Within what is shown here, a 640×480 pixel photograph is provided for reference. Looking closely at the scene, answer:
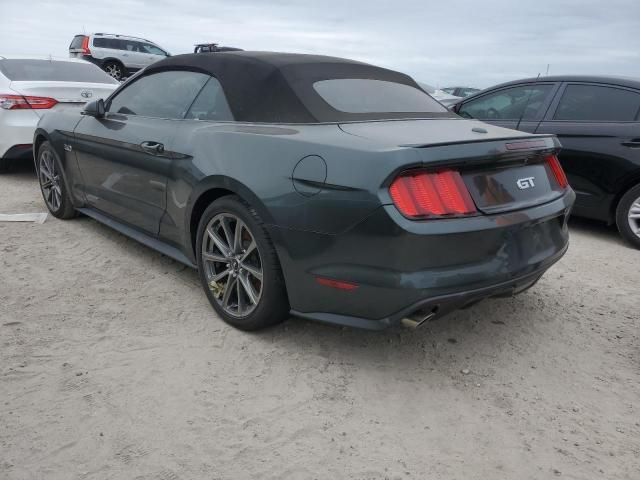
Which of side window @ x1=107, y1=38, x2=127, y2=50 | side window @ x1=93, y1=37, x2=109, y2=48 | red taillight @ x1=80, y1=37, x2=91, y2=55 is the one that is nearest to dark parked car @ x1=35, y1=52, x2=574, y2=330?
red taillight @ x1=80, y1=37, x2=91, y2=55

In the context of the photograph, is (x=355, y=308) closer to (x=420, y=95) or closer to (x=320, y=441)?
(x=320, y=441)

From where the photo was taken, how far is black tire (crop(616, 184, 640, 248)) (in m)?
4.84

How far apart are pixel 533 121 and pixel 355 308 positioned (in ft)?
13.1

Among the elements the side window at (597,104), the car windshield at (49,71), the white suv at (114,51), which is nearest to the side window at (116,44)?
the white suv at (114,51)

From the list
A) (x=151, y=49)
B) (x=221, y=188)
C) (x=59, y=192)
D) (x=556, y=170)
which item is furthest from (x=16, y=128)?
(x=151, y=49)

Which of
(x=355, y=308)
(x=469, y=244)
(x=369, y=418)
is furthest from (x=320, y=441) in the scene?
(x=469, y=244)

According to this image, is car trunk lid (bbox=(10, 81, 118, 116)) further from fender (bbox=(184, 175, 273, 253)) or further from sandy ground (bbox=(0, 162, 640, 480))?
fender (bbox=(184, 175, 273, 253))

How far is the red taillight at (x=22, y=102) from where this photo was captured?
6301 millimetres

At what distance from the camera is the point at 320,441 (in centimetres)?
222

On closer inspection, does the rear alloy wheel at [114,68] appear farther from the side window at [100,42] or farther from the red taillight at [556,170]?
the red taillight at [556,170]

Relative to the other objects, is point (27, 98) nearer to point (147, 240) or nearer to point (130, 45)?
point (147, 240)

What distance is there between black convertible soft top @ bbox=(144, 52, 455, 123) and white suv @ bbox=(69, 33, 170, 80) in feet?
60.2

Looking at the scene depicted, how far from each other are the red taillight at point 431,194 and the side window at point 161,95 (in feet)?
5.49

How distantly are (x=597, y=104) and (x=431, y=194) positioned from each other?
12.2 ft
